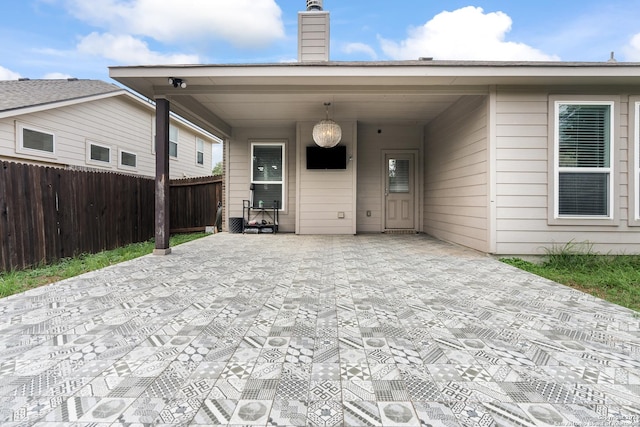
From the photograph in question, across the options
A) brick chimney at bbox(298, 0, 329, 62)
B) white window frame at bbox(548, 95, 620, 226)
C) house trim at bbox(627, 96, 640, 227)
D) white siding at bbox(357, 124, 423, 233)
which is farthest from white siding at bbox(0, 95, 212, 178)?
house trim at bbox(627, 96, 640, 227)

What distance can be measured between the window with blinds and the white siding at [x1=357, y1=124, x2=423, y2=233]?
3276 millimetres

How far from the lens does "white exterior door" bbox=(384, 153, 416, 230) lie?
24.4ft

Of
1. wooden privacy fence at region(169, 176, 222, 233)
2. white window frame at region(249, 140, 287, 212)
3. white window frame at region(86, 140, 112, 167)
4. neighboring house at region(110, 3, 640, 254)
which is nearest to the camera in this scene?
neighboring house at region(110, 3, 640, 254)

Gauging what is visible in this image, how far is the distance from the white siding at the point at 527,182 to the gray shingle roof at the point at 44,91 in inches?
356

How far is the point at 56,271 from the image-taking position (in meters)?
3.69

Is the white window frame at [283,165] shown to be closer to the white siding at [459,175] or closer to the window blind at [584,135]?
the white siding at [459,175]

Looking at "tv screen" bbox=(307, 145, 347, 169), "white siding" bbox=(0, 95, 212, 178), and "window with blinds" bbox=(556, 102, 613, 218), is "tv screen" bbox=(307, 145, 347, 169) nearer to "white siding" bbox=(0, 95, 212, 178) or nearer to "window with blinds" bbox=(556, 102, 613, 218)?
"window with blinds" bbox=(556, 102, 613, 218)

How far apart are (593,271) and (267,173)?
6.28 m

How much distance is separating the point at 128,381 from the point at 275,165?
6317 millimetres

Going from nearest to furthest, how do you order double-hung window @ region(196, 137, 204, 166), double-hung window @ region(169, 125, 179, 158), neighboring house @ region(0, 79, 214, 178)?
neighboring house @ region(0, 79, 214, 178) → double-hung window @ region(169, 125, 179, 158) → double-hung window @ region(196, 137, 204, 166)

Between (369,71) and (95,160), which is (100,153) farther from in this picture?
(369,71)

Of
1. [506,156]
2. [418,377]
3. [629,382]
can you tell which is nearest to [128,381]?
[418,377]

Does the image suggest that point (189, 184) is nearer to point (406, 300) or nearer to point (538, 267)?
point (406, 300)

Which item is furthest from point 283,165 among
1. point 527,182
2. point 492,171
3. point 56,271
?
point 527,182
